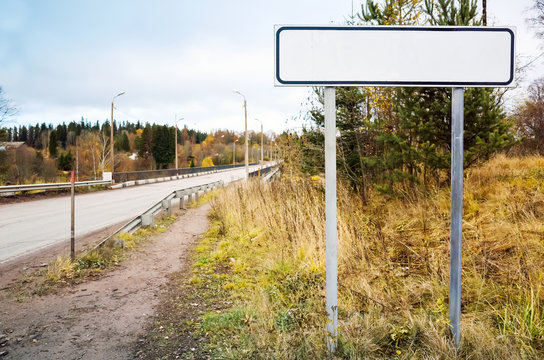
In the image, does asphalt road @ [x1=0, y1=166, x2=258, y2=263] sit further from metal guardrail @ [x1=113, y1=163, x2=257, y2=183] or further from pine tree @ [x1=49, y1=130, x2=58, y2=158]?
pine tree @ [x1=49, y1=130, x2=58, y2=158]

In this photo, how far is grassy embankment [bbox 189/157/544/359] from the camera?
8.19 feet

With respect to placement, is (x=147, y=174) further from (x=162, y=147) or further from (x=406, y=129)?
(x=162, y=147)

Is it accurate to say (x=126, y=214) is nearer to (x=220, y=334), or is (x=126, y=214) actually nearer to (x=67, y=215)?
(x=67, y=215)

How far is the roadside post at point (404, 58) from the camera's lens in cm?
206

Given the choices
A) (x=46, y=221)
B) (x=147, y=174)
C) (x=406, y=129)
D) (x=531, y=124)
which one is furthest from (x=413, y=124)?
(x=147, y=174)

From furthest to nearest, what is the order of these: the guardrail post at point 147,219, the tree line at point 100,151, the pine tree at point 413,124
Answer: the tree line at point 100,151 → the guardrail post at point 147,219 → the pine tree at point 413,124

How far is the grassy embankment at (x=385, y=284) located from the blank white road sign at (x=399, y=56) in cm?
157

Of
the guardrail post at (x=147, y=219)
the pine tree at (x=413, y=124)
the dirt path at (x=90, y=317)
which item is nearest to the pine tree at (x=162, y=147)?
the guardrail post at (x=147, y=219)

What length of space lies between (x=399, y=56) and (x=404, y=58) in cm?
3

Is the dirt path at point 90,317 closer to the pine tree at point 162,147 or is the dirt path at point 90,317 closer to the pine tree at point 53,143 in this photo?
the pine tree at point 162,147

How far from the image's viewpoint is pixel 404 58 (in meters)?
2.08

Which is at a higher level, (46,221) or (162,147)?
(162,147)

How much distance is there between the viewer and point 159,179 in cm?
3394

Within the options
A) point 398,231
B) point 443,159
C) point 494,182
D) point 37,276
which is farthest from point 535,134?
point 37,276
